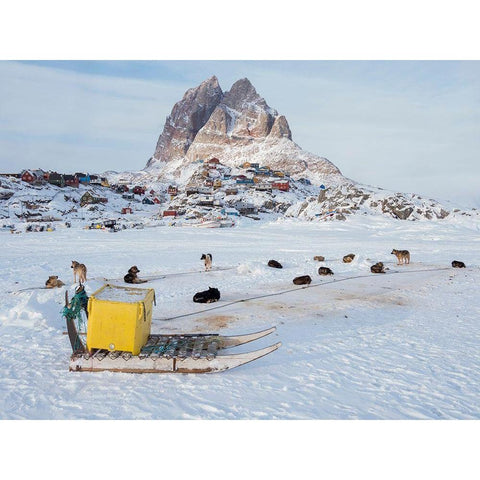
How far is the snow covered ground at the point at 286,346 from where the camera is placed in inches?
255

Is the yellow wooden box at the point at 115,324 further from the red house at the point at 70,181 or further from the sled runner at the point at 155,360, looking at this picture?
the red house at the point at 70,181

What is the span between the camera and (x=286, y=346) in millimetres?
9531

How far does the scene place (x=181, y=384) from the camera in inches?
282

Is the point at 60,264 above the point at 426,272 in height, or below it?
→ below

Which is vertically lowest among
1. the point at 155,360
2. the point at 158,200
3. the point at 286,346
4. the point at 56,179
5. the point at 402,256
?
the point at 286,346

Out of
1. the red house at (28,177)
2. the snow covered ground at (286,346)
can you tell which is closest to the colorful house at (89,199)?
the red house at (28,177)

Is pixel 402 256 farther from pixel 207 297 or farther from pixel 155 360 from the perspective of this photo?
pixel 155 360

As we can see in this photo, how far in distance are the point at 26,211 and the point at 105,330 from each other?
73.2 metres

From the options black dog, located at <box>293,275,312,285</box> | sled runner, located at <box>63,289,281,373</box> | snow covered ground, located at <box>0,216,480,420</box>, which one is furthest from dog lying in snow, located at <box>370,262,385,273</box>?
sled runner, located at <box>63,289,281,373</box>

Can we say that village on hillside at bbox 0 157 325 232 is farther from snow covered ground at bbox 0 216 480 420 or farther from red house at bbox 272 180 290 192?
snow covered ground at bbox 0 216 480 420

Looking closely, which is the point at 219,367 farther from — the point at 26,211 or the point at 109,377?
the point at 26,211

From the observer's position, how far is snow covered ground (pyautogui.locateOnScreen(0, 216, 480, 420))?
21.2 ft

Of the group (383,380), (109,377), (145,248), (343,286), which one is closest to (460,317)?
(343,286)

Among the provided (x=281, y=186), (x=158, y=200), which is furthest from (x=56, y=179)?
(x=281, y=186)
